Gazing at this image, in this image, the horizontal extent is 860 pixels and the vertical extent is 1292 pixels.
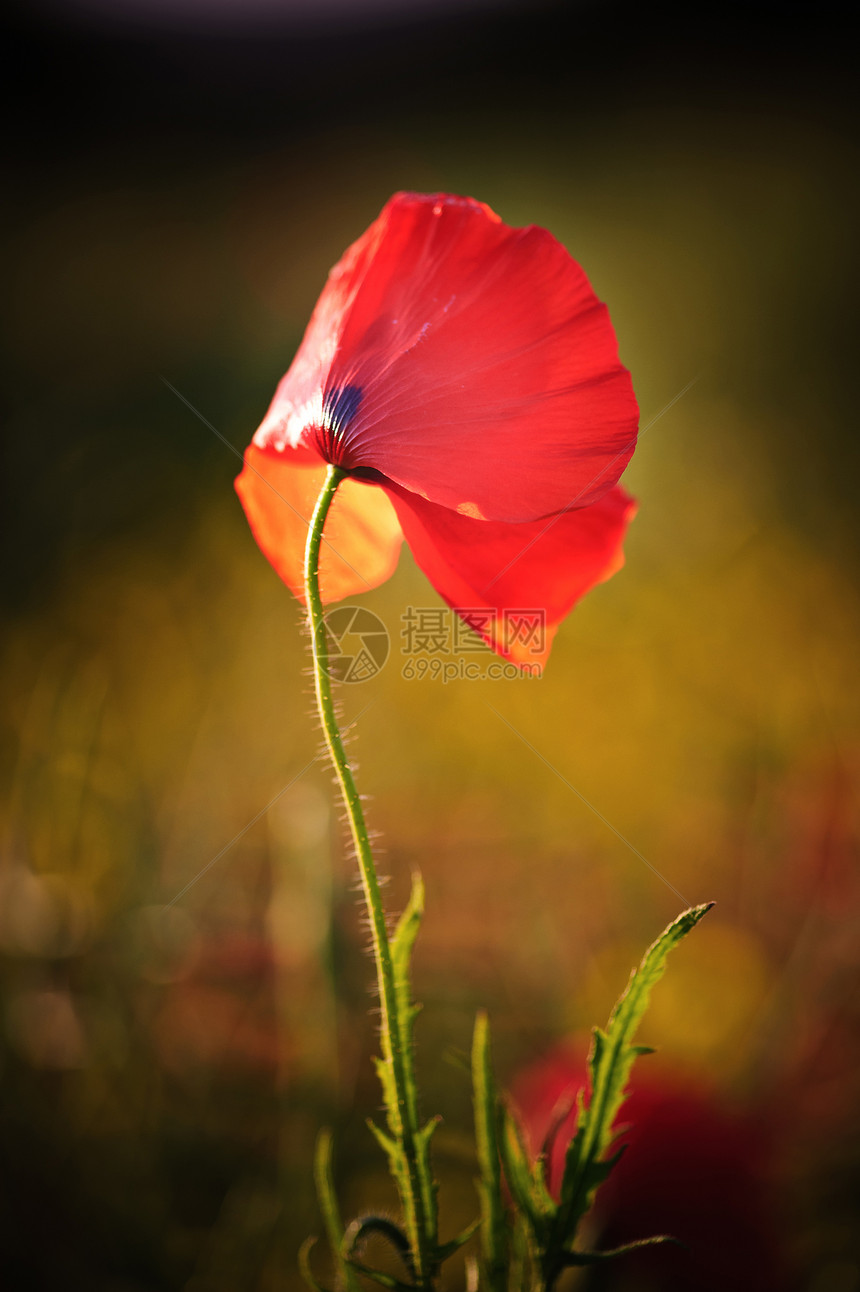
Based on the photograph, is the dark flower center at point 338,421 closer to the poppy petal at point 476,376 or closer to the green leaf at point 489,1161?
the poppy petal at point 476,376

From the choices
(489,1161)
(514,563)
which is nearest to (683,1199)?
(489,1161)

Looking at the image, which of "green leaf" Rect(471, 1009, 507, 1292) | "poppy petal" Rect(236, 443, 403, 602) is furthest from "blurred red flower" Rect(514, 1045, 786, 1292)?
"poppy petal" Rect(236, 443, 403, 602)

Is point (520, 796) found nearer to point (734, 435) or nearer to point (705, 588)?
point (705, 588)

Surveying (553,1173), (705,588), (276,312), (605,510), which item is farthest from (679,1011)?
(276,312)

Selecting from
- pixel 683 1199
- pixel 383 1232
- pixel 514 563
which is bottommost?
pixel 683 1199

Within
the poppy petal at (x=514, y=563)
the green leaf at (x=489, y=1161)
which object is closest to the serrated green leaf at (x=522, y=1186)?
the green leaf at (x=489, y=1161)

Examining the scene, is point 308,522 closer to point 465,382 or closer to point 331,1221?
point 465,382

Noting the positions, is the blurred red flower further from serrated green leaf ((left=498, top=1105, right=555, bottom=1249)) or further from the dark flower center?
the dark flower center
